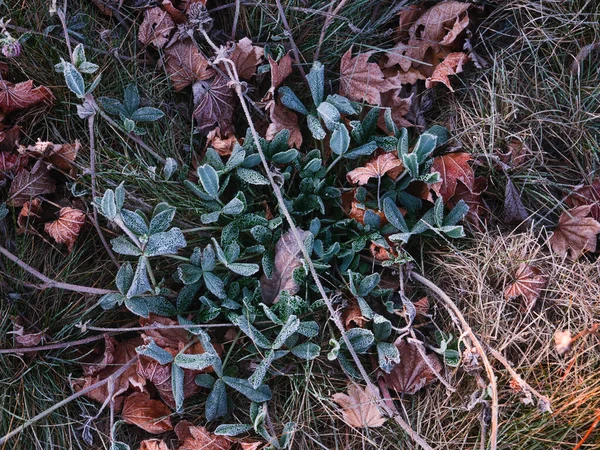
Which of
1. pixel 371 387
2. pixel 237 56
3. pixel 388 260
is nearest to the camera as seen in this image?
pixel 371 387

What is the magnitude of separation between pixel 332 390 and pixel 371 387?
17cm

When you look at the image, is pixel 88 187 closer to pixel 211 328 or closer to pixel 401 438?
pixel 211 328

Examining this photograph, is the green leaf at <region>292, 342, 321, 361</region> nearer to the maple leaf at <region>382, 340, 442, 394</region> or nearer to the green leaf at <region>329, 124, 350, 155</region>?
the maple leaf at <region>382, 340, 442, 394</region>

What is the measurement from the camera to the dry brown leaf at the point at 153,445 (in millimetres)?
1715

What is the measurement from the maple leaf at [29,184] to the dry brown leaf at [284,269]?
0.79 m

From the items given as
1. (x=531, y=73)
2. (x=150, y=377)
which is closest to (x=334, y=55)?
(x=531, y=73)

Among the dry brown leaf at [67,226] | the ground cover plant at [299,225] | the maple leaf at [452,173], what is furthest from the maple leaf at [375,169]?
the dry brown leaf at [67,226]

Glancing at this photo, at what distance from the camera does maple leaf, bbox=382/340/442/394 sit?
70.3 inches

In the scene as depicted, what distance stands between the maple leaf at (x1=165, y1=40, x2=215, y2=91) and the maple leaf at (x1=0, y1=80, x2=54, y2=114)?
0.41 meters

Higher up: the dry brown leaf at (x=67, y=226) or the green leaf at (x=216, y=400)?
the dry brown leaf at (x=67, y=226)

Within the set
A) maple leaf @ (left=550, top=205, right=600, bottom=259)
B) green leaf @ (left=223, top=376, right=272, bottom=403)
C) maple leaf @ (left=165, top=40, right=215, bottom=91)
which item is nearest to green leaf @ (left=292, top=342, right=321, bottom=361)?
green leaf @ (left=223, top=376, right=272, bottom=403)

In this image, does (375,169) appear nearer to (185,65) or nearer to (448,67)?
(448,67)

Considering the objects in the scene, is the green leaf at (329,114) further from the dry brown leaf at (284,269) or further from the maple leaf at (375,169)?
the dry brown leaf at (284,269)

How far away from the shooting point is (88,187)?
6.15 feet
